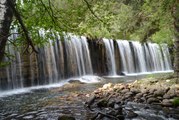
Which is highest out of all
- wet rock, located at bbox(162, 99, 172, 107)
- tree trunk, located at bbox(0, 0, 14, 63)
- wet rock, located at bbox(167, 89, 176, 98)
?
tree trunk, located at bbox(0, 0, 14, 63)

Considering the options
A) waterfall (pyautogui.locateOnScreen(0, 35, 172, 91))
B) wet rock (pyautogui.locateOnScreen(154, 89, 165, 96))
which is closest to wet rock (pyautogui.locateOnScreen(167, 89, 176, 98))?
wet rock (pyautogui.locateOnScreen(154, 89, 165, 96))

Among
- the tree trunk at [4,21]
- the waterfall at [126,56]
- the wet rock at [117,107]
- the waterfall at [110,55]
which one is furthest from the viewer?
the waterfall at [126,56]

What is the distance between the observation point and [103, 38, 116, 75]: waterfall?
26.7 meters

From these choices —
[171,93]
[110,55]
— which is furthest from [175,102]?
[110,55]

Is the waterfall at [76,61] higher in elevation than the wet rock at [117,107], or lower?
higher

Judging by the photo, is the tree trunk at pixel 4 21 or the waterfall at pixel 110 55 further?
the waterfall at pixel 110 55

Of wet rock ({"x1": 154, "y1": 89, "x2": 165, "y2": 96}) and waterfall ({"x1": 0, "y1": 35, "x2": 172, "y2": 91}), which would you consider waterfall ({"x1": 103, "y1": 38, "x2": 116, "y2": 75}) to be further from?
wet rock ({"x1": 154, "y1": 89, "x2": 165, "y2": 96})

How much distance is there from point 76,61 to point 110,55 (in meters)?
5.37

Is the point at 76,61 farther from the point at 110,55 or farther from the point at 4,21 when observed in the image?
the point at 4,21

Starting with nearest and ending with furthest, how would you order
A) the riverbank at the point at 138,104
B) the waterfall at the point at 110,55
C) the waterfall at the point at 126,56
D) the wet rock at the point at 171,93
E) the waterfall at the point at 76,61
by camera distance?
the riverbank at the point at 138,104 < the wet rock at the point at 171,93 < the waterfall at the point at 76,61 < the waterfall at the point at 110,55 < the waterfall at the point at 126,56

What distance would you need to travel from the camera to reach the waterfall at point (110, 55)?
26.7 meters

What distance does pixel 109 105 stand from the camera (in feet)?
30.2

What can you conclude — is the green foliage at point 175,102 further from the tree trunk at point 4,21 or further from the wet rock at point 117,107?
the tree trunk at point 4,21

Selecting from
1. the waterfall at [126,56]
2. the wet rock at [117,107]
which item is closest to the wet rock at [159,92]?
the wet rock at [117,107]
